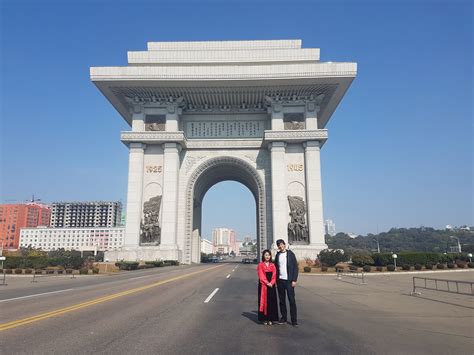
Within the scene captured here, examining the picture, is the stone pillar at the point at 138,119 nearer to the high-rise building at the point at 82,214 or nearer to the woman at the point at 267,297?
the woman at the point at 267,297

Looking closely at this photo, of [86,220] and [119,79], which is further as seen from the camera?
[86,220]

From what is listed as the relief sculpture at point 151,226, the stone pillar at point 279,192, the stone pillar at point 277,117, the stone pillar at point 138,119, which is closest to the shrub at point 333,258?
the stone pillar at point 279,192

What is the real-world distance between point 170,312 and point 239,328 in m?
2.41

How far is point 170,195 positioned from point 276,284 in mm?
33186

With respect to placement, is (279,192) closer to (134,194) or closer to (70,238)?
(134,194)

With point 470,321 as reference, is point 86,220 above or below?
above

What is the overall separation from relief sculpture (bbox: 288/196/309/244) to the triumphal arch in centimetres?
11

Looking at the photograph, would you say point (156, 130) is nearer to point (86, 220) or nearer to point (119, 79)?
point (119, 79)

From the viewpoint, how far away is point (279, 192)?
131 feet

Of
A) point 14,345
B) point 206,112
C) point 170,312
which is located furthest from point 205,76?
point 14,345

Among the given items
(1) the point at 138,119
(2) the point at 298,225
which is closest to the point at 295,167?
(2) the point at 298,225

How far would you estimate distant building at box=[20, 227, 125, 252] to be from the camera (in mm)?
153125

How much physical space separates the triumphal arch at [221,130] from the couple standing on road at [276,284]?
3021 cm

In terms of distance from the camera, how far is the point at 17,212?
165875 millimetres
